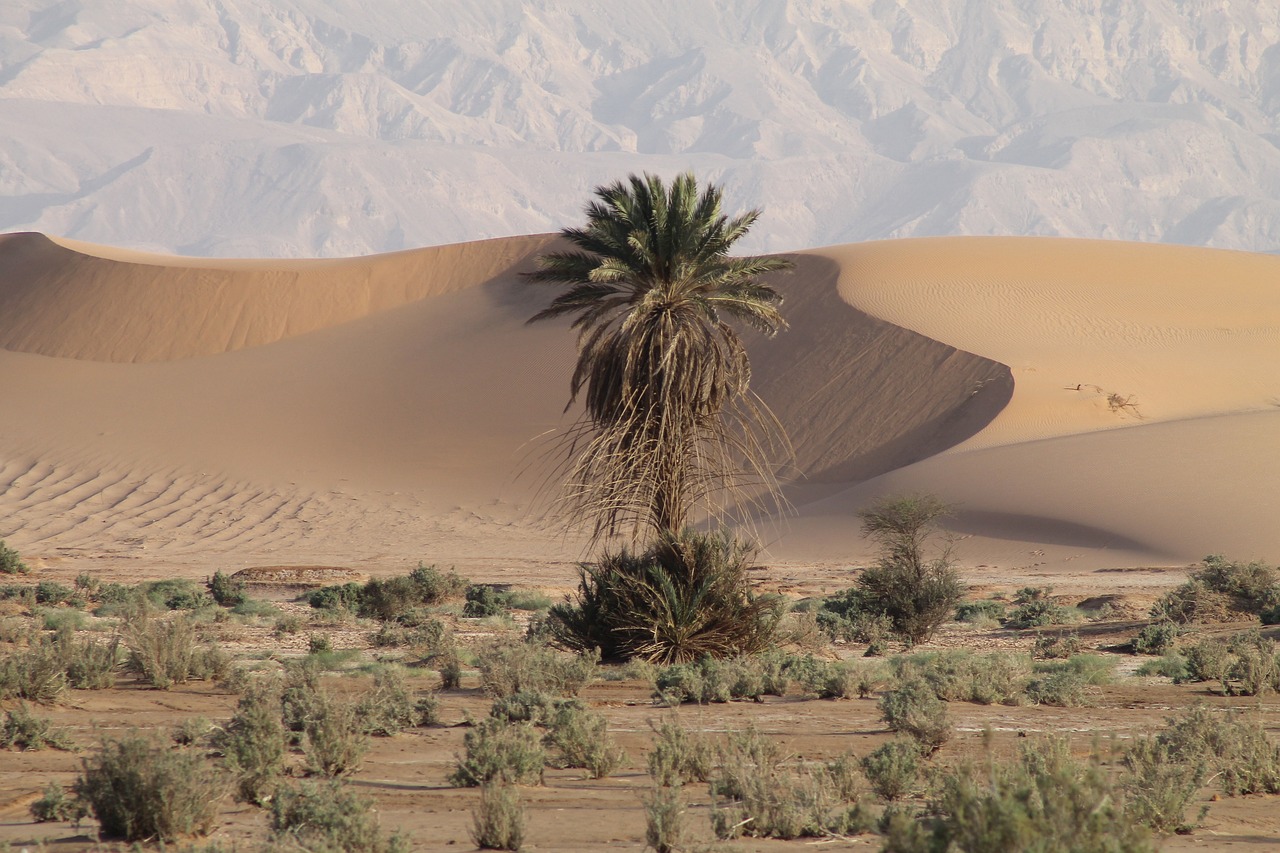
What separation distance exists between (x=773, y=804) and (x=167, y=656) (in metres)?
7.38

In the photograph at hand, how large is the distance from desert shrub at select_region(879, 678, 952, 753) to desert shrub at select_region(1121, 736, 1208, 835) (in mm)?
1629

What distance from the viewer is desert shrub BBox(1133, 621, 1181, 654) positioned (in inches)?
590

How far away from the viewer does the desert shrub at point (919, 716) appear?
8812 millimetres

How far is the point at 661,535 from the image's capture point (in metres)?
13.7

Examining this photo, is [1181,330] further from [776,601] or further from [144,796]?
[144,796]

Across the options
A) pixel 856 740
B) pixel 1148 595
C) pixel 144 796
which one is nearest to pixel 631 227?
pixel 856 740

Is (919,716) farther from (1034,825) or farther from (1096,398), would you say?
(1096,398)

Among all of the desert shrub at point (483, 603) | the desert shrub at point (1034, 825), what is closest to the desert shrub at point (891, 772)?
the desert shrub at point (1034, 825)

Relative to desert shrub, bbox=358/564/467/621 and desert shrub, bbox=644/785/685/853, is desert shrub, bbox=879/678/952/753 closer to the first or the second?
desert shrub, bbox=644/785/685/853

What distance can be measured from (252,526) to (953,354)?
2217 cm

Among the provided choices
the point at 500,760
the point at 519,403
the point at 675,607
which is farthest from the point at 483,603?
the point at 519,403

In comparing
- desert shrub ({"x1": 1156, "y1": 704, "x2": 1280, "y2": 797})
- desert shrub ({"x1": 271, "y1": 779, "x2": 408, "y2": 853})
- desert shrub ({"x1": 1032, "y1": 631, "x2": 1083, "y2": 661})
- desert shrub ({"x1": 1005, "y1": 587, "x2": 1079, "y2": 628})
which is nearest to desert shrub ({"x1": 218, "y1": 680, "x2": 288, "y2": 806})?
desert shrub ({"x1": 271, "y1": 779, "x2": 408, "y2": 853})

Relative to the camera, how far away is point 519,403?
4681 cm

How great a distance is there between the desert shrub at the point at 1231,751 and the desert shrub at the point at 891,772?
1605 millimetres
